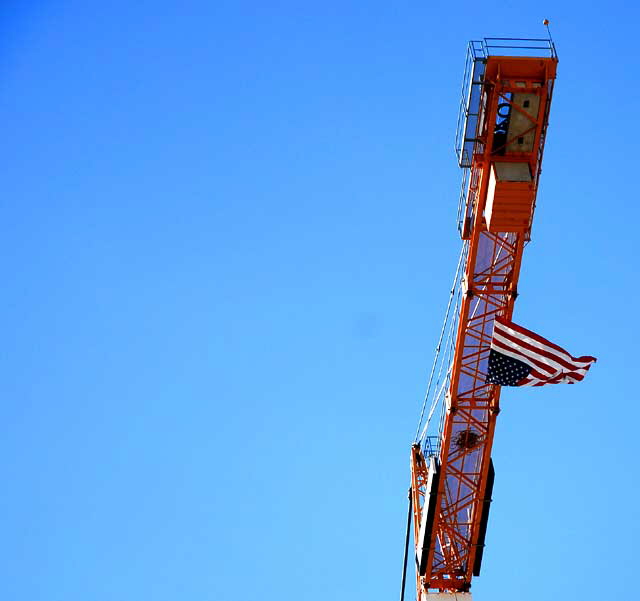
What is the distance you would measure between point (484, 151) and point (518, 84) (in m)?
2.00

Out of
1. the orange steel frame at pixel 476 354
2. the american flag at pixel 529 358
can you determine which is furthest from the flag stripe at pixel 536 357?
the orange steel frame at pixel 476 354

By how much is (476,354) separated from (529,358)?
225cm

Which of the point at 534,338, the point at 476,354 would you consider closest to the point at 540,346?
the point at 534,338

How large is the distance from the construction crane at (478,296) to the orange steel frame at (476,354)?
0.03 m

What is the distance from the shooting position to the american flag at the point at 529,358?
33531 mm

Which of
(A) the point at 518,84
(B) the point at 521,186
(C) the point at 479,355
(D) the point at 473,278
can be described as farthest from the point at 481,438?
(A) the point at 518,84

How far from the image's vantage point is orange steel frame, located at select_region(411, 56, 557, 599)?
3150 centimetres

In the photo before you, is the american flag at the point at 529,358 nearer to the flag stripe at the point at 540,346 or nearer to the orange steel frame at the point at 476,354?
the flag stripe at the point at 540,346

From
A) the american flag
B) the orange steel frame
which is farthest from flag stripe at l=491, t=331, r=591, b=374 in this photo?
the orange steel frame

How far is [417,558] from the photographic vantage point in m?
39.7

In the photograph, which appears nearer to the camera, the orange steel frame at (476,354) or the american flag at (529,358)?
the orange steel frame at (476,354)

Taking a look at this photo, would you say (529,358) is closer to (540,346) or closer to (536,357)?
(536,357)

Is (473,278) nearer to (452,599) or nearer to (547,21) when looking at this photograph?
(547,21)

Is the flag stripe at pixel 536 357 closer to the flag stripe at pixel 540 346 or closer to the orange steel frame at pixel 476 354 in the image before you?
the flag stripe at pixel 540 346
